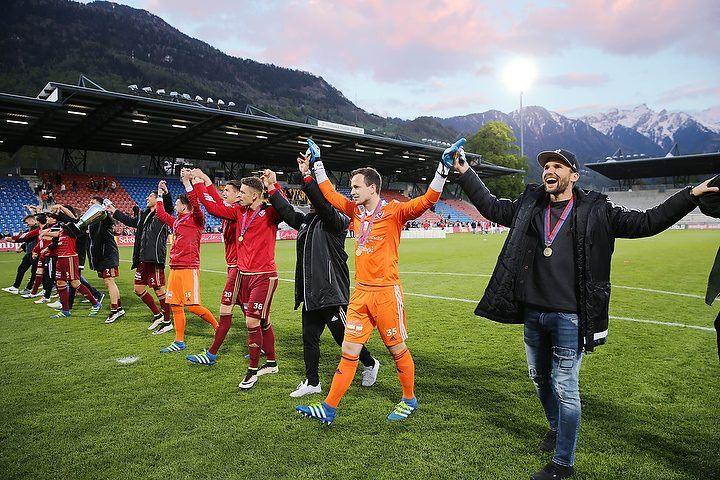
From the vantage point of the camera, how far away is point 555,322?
120 inches

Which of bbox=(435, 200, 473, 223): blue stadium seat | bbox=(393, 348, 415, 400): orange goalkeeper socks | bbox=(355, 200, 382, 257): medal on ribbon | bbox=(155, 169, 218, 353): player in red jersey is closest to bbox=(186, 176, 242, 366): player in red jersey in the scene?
bbox=(155, 169, 218, 353): player in red jersey

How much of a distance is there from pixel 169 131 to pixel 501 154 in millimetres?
55776

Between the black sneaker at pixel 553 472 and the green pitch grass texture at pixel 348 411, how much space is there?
123 millimetres

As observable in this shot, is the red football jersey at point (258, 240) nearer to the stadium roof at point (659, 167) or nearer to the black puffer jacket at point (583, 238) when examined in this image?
the black puffer jacket at point (583, 238)

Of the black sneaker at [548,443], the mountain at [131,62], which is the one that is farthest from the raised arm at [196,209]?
the mountain at [131,62]

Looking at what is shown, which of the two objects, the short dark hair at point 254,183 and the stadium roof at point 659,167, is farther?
the stadium roof at point 659,167

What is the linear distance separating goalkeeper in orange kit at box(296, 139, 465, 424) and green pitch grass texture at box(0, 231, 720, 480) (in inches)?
9.9

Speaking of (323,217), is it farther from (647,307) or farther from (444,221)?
(444,221)

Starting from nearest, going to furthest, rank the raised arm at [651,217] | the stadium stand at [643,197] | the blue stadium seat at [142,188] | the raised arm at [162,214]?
the raised arm at [651,217] < the raised arm at [162,214] < the blue stadium seat at [142,188] < the stadium stand at [643,197]

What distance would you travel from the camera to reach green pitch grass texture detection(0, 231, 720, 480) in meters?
3.23

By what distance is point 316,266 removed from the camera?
14.8ft

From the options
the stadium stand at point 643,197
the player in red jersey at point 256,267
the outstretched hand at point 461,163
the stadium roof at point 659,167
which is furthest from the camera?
the stadium stand at point 643,197

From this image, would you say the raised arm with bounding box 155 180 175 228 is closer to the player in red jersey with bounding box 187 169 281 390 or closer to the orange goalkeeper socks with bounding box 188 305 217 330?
the orange goalkeeper socks with bounding box 188 305 217 330

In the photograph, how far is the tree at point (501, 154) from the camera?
72562mm
